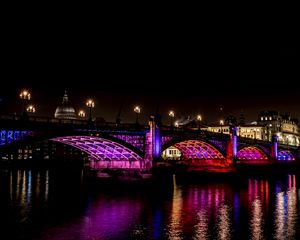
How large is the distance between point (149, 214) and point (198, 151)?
2139 inches

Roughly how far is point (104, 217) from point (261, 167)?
58.3 meters

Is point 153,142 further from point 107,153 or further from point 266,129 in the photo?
point 266,129

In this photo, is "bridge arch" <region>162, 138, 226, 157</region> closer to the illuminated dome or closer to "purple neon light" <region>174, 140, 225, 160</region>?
"purple neon light" <region>174, 140, 225, 160</region>

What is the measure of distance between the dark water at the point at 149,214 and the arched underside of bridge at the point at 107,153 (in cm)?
852

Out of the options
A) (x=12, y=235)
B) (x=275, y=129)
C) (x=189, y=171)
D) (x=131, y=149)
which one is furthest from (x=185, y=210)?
(x=275, y=129)

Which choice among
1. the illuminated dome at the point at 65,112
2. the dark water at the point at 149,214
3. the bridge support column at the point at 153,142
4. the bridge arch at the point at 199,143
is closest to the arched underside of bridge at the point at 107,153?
the bridge support column at the point at 153,142

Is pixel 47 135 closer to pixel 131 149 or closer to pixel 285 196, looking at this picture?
pixel 131 149

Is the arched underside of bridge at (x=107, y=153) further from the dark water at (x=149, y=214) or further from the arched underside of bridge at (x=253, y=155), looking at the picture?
the arched underside of bridge at (x=253, y=155)

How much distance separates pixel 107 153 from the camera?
62.9 metres

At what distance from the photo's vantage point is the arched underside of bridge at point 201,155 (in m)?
82.4

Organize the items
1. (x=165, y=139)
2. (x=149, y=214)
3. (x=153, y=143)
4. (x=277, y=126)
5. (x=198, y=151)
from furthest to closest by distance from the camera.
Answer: (x=277, y=126), (x=198, y=151), (x=165, y=139), (x=153, y=143), (x=149, y=214)

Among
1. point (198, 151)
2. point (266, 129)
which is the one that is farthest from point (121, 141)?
point (266, 129)

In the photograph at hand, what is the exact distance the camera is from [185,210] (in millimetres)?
33750

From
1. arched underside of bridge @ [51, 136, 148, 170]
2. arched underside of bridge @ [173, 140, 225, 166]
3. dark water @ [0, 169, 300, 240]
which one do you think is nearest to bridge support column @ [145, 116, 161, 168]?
arched underside of bridge @ [51, 136, 148, 170]
